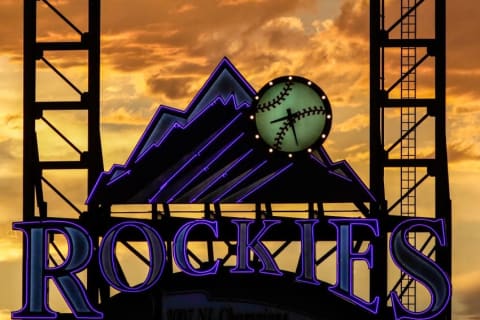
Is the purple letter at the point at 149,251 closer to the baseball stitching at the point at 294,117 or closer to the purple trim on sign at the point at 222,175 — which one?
the purple trim on sign at the point at 222,175

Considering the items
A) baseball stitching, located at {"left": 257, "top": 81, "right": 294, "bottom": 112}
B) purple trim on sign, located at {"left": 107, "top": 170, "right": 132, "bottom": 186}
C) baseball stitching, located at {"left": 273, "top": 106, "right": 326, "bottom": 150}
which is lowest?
purple trim on sign, located at {"left": 107, "top": 170, "right": 132, "bottom": 186}

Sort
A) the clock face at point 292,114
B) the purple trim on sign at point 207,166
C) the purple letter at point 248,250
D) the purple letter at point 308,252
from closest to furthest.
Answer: the purple letter at point 248,250, the purple letter at point 308,252, the clock face at point 292,114, the purple trim on sign at point 207,166

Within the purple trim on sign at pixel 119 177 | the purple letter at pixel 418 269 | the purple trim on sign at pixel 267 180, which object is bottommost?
the purple letter at pixel 418 269

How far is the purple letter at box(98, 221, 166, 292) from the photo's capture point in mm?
71438

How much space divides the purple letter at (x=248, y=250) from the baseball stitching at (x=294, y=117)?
7.46ft

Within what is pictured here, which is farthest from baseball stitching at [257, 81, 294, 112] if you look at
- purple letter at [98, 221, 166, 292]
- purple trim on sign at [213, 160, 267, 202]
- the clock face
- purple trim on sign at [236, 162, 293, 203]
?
purple letter at [98, 221, 166, 292]

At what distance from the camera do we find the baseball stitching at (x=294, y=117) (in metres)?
72.2

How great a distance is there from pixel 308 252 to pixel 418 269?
10.2ft

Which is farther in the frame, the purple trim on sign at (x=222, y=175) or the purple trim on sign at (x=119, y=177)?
the purple trim on sign at (x=119, y=177)

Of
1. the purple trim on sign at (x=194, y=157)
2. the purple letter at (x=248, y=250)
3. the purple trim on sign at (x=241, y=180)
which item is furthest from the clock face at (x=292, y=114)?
the purple letter at (x=248, y=250)

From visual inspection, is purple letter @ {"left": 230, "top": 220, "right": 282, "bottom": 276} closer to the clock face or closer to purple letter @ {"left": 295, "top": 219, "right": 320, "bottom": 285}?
purple letter @ {"left": 295, "top": 219, "right": 320, "bottom": 285}

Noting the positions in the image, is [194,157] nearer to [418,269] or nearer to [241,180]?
[241,180]

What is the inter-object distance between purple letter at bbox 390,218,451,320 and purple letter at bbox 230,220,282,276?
11.2 ft

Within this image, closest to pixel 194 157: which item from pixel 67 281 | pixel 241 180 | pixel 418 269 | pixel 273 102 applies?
pixel 241 180
